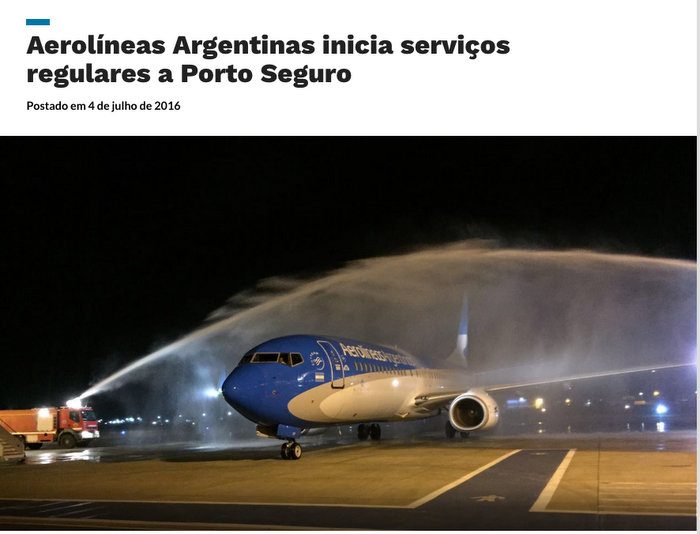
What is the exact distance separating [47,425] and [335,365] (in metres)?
18.8

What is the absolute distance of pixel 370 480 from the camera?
58.6ft

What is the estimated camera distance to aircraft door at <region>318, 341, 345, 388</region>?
2636 cm

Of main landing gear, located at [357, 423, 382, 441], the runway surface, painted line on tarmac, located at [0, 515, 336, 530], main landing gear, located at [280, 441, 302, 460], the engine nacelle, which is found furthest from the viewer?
main landing gear, located at [357, 423, 382, 441]

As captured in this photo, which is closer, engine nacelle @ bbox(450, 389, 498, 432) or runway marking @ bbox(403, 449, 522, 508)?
runway marking @ bbox(403, 449, 522, 508)

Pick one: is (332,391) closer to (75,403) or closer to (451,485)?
(451,485)

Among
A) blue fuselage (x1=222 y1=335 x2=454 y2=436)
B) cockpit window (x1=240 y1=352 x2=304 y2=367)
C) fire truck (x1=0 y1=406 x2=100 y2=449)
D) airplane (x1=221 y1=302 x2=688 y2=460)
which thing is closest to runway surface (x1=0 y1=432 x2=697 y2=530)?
airplane (x1=221 y1=302 x2=688 y2=460)

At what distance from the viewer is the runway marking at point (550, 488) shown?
13.3m

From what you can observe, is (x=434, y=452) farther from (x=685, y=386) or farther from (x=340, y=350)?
(x=685, y=386)

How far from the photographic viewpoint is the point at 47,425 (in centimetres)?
3847

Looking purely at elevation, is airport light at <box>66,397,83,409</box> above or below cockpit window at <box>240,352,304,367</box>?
below

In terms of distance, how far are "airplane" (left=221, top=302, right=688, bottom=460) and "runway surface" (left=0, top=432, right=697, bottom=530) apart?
4.36ft

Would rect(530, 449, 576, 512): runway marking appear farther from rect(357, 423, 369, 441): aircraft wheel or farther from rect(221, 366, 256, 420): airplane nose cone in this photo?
rect(357, 423, 369, 441): aircraft wheel

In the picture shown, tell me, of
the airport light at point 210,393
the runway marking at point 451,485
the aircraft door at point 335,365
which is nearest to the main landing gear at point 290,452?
the aircraft door at point 335,365

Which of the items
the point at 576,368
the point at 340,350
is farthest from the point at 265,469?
the point at 576,368
